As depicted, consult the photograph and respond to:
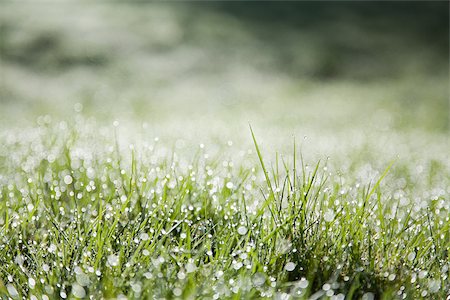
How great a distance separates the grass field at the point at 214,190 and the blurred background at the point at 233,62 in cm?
13

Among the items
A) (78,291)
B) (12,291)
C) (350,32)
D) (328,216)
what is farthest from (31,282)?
(350,32)

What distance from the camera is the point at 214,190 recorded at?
248 centimetres

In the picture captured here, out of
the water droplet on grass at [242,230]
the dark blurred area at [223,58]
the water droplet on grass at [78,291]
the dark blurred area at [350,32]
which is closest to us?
the water droplet on grass at [78,291]

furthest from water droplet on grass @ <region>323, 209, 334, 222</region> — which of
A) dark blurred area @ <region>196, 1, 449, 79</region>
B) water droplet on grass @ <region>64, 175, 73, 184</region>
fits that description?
dark blurred area @ <region>196, 1, 449, 79</region>

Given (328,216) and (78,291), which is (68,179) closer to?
(78,291)

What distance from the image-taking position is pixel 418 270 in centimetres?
195

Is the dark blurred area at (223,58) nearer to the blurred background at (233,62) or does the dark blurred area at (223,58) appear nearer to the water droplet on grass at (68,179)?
the blurred background at (233,62)

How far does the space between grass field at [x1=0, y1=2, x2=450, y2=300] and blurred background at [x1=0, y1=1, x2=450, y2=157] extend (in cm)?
13

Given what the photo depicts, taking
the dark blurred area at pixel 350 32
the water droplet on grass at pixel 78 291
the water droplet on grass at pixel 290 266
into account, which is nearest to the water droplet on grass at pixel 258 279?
the water droplet on grass at pixel 290 266

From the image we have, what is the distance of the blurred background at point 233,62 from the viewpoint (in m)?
13.0

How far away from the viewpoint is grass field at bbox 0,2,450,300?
72.3 inches

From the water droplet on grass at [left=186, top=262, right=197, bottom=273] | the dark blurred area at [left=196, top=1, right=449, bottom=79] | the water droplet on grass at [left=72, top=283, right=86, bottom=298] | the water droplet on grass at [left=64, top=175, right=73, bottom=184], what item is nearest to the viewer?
the water droplet on grass at [left=72, top=283, right=86, bottom=298]

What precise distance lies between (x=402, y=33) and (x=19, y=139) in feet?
69.0

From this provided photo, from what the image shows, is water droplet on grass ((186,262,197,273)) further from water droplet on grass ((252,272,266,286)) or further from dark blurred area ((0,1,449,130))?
dark blurred area ((0,1,449,130))
